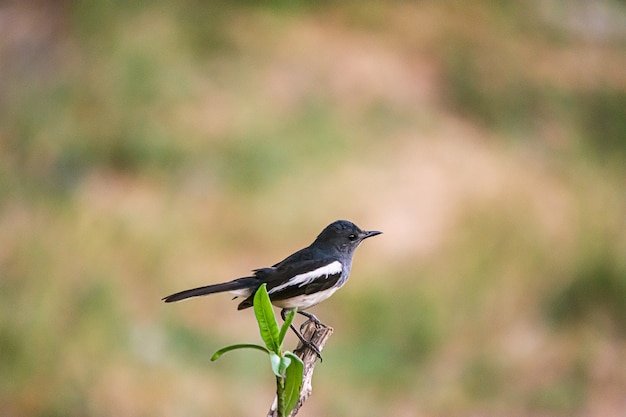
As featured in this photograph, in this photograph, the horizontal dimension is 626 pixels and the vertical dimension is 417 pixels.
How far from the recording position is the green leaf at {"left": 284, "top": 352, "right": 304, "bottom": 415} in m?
1.37

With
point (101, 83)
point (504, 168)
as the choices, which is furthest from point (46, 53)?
point (504, 168)

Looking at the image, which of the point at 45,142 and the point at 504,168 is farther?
the point at 504,168

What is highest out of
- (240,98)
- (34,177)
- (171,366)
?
(240,98)

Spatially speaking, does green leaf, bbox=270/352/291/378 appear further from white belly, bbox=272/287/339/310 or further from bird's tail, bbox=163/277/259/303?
white belly, bbox=272/287/339/310

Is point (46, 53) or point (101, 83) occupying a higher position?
point (46, 53)

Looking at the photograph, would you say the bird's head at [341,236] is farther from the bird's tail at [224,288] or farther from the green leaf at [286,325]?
the green leaf at [286,325]

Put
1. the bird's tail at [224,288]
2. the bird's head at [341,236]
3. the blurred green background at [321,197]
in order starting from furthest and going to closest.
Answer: the blurred green background at [321,197] < the bird's head at [341,236] < the bird's tail at [224,288]

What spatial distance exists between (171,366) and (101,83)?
181 cm

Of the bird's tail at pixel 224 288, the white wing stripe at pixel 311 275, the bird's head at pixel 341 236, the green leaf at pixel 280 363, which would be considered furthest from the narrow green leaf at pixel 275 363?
the bird's head at pixel 341 236

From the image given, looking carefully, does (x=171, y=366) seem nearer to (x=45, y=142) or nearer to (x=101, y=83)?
(x=45, y=142)

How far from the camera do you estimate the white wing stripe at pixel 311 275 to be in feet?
6.68

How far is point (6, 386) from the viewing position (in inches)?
149

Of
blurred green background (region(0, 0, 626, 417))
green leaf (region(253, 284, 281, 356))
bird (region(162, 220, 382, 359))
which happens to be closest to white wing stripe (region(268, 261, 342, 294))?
bird (region(162, 220, 382, 359))

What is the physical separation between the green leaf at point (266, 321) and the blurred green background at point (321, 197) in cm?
270
